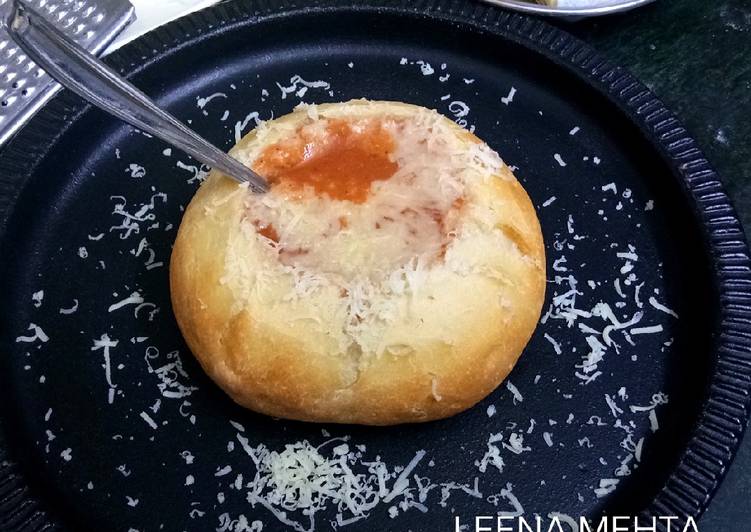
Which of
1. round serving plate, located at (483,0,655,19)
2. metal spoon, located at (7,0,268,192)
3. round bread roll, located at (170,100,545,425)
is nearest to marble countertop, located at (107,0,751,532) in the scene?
round serving plate, located at (483,0,655,19)

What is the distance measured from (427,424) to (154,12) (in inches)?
49.5

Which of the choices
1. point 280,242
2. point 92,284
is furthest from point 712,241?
point 92,284

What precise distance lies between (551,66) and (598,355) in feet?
2.06

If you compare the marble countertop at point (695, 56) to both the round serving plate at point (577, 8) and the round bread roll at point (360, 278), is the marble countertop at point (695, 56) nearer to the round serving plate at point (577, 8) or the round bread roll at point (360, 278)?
the round serving plate at point (577, 8)

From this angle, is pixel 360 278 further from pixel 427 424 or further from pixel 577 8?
pixel 577 8

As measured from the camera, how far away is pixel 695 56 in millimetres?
1730

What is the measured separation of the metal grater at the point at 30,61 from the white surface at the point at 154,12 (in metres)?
0.03

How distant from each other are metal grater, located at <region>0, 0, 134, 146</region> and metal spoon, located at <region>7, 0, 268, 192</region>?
26.3 inches

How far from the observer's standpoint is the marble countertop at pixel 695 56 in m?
1.59

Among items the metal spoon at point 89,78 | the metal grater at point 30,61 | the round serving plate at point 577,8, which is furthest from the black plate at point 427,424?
the metal spoon at point 89,78

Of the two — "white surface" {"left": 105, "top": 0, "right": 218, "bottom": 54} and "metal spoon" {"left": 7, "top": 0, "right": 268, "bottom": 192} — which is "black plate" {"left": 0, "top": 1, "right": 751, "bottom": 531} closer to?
"white surface" {"left": 105, "top": 0, "right": 218, "bottom": 54}

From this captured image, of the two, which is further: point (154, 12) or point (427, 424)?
point (154, 12)

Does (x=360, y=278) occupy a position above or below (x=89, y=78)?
below

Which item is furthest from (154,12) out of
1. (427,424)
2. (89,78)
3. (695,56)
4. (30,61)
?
(695,56)
